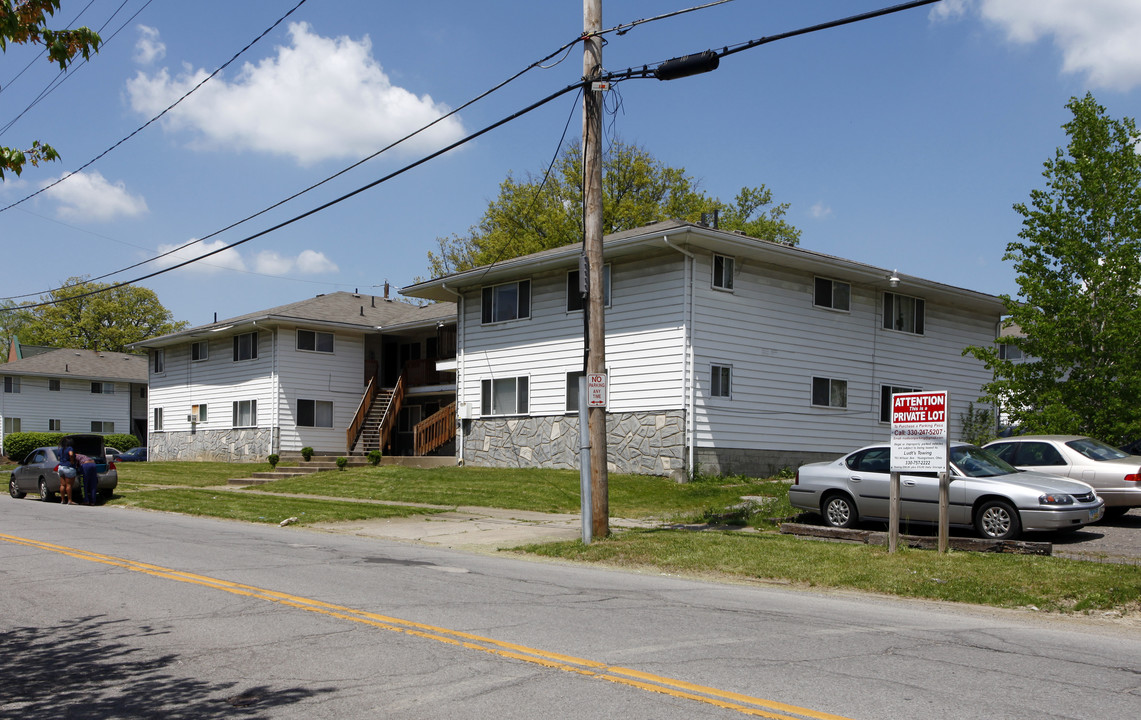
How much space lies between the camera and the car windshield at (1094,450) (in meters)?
17.1

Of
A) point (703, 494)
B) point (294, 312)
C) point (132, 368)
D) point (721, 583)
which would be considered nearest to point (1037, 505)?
point (721, 583)

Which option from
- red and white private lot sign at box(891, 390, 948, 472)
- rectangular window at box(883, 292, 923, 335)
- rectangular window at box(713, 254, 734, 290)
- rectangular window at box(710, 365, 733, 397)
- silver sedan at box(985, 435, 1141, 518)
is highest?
rectangular window at box(713, 254, 734, 290)

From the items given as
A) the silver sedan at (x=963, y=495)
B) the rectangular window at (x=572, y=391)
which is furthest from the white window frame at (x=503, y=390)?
the silver sedan at (x=963, y=495)

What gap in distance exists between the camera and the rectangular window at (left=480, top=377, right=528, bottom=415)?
29.8 meters

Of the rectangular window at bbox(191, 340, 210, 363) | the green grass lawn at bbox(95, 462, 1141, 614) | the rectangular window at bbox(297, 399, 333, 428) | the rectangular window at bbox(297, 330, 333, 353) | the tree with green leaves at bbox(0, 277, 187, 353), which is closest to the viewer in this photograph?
the green grass lawn at bbox(95, 462, 1141, 614)

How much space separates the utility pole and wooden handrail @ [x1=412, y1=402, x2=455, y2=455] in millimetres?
19107

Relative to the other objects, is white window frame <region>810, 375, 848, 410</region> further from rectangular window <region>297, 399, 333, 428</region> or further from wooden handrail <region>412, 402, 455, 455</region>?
rectangular window <region>297, 399, 333, 428</region>

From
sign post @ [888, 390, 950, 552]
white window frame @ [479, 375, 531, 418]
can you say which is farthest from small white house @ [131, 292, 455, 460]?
sign post @ [888, 390, 950, 552]

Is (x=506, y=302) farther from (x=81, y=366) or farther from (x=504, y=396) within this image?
(x=81, y=366)

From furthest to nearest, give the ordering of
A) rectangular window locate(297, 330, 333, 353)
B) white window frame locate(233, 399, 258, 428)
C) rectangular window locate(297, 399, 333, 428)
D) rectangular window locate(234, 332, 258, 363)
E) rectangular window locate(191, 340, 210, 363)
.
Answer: rectangular window locate(191, 340, 210, 363) → rectangular window locate(234, 332, 258, 363) → white window frame locate(233, 399, 258, 428) → rectangular window locate(297, 330, 333, 353) → rectangular window locate(297, 399, 333, 428)

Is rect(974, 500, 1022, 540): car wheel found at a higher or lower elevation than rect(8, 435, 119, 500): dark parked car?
higher

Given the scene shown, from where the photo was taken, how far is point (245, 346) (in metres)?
40.8

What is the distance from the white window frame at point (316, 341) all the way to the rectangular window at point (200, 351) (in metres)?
6.74

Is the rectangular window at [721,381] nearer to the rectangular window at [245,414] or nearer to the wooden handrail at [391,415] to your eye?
the wooden handrail at [391,415]
